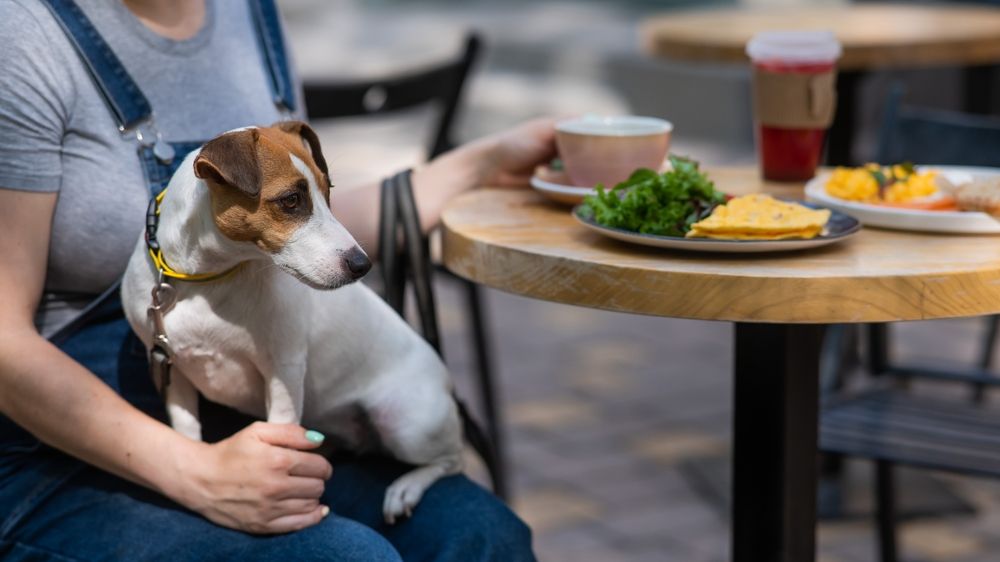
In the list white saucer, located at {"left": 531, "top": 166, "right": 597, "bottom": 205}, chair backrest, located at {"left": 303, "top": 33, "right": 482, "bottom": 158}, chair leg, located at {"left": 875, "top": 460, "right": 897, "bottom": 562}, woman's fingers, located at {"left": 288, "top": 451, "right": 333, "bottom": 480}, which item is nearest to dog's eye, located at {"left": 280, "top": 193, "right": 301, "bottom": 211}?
woman's fingers, located at {"left": 288, "top": 451, "right": 333, "bottom": 480}

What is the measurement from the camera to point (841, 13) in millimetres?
4223

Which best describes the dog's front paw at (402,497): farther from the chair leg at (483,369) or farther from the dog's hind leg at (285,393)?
the chair leg at (483,369)

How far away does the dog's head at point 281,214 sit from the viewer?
134 cm

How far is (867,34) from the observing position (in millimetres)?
3457

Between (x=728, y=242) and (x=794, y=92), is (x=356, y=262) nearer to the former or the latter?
(x=728, y=242)

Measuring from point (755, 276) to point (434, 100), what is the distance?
7.01ft

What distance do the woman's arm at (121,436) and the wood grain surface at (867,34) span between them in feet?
7.13

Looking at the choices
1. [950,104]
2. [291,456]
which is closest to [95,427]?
[291,456]

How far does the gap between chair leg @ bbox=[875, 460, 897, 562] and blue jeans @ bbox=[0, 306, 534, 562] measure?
1.13 m

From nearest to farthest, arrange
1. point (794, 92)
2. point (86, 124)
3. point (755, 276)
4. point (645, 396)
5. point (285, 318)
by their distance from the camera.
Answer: point (755, 276) < point (285, 318) < point (86, 124) < point (794, 92) < point (645, 396)

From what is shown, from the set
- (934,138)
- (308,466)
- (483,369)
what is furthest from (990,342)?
(308,466)

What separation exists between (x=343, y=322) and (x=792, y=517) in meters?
0.65

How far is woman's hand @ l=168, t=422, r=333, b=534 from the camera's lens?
1516mm

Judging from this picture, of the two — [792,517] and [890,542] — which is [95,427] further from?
[890,542]
